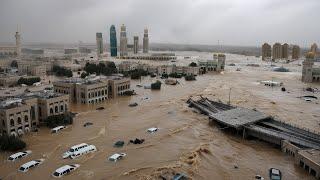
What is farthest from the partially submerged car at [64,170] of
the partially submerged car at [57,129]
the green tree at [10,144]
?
the partially submerged car at [57,129]

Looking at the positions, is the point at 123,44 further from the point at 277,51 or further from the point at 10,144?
the point at 10,144

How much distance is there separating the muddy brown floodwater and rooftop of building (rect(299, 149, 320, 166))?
2.00 ft

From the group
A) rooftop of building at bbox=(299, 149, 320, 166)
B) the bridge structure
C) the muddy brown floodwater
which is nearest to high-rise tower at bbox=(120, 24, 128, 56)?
the muddy brown floodwater

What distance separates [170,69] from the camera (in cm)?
4316

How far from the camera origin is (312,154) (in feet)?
39.2

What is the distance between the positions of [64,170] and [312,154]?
8828 millimetres

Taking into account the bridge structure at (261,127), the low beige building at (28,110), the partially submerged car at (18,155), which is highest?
the low beige building at (28,110)

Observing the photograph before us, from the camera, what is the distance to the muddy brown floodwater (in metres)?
11.6

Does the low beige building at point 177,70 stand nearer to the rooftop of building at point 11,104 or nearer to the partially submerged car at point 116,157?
the rooftop of building at point 11,104

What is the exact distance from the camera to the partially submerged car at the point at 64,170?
11050 millimetres

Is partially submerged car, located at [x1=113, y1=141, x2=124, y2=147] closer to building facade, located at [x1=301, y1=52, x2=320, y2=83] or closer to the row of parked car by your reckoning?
the row of parked car

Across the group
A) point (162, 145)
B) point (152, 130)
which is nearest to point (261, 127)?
point (162, 145)

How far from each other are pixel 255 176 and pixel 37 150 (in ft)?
28.4

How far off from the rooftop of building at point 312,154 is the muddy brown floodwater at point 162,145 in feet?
2.00
